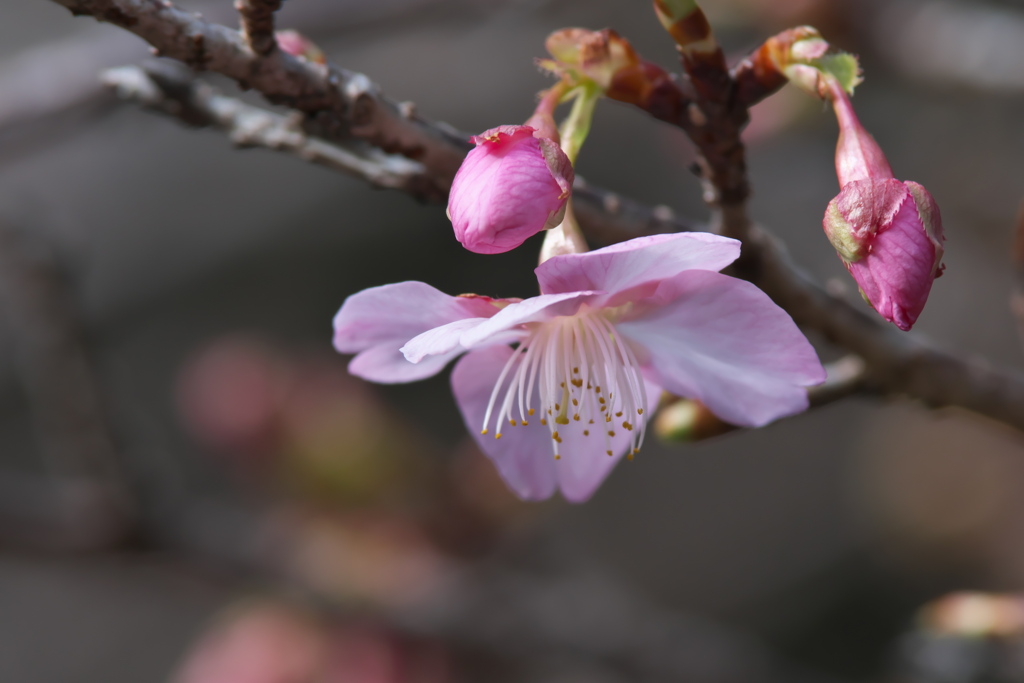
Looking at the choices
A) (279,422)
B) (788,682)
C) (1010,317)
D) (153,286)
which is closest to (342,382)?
(279,422)

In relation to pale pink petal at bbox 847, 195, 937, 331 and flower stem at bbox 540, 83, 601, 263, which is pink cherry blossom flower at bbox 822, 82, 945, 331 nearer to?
pale pink petal at bbox 847, 195, 937, 331

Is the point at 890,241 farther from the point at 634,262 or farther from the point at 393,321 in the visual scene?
the point at 393,321

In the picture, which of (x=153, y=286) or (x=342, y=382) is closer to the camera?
(x=342, y=382)

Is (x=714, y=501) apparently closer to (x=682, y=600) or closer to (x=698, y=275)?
(x=682, y=600)

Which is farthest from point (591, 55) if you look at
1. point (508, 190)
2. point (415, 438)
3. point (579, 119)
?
point (415, 438)

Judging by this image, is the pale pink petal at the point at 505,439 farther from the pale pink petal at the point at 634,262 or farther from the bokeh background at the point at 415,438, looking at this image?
the bokeh background at the point at 415,438

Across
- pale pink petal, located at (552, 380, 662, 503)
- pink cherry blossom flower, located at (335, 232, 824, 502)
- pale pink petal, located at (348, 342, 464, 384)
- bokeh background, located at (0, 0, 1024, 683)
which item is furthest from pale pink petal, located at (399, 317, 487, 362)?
bokeh background, located at (0, 0, 1024, 683)

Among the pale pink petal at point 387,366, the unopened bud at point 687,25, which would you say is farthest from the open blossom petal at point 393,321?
the unopened bud at point 687,25
